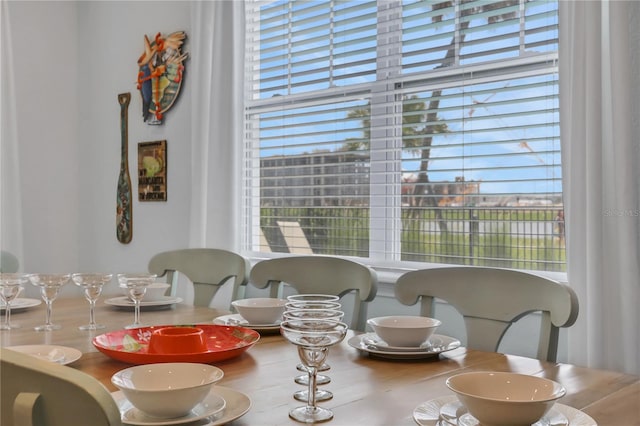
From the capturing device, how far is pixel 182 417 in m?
0.89

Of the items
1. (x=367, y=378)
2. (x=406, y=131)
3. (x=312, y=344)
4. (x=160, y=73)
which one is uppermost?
(x=160, y=73)

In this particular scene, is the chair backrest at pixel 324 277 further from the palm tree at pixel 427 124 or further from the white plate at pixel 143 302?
the palm tree at pixel 427 124

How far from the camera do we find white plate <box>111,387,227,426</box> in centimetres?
87

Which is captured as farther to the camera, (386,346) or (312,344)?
(386,346)

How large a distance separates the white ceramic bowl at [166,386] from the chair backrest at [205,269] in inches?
52.2

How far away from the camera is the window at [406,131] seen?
7.84ft

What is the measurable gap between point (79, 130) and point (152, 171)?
95cm

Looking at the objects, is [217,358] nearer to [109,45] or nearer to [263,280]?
[263,280]

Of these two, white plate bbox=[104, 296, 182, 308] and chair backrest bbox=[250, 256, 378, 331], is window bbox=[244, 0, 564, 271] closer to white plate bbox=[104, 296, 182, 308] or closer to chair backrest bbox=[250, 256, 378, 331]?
chair backrest bbox=[250, 256, 378, 331]

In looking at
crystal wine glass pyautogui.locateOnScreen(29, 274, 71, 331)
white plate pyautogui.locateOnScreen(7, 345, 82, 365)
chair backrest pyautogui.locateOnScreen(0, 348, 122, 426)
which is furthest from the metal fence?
chair backrest pyautogui.locateOnScreen(0, 348, 122, 426)

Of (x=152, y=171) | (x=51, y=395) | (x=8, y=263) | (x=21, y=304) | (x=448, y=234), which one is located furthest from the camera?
(x=152, y=171)

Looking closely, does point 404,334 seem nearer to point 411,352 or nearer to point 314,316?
point 411,352

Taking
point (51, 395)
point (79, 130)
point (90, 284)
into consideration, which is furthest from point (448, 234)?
point (79, 130)

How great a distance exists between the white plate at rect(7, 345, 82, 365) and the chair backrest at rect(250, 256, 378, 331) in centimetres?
85
